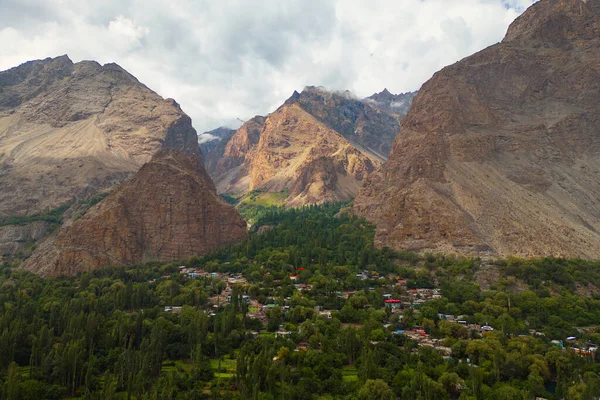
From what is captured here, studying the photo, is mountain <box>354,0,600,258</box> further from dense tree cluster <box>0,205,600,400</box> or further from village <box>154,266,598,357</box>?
village <box>154,266,598,357</box>

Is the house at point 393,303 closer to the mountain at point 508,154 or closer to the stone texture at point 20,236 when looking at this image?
the mountain at point 508,154

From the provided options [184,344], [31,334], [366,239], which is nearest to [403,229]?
[366,239]

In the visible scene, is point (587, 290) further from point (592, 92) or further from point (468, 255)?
point (592, 92)

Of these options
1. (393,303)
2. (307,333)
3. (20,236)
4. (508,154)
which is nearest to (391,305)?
(393,303)

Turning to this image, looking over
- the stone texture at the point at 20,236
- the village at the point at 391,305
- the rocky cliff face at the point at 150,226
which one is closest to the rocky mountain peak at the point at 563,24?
the village at the point at 391,305

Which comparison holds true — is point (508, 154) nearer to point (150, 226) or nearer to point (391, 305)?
point (391, 305)

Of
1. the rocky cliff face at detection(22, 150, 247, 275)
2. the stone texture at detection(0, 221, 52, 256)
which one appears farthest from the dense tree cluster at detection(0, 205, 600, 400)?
the stone texture at detection(0, 221, 52, 256)
